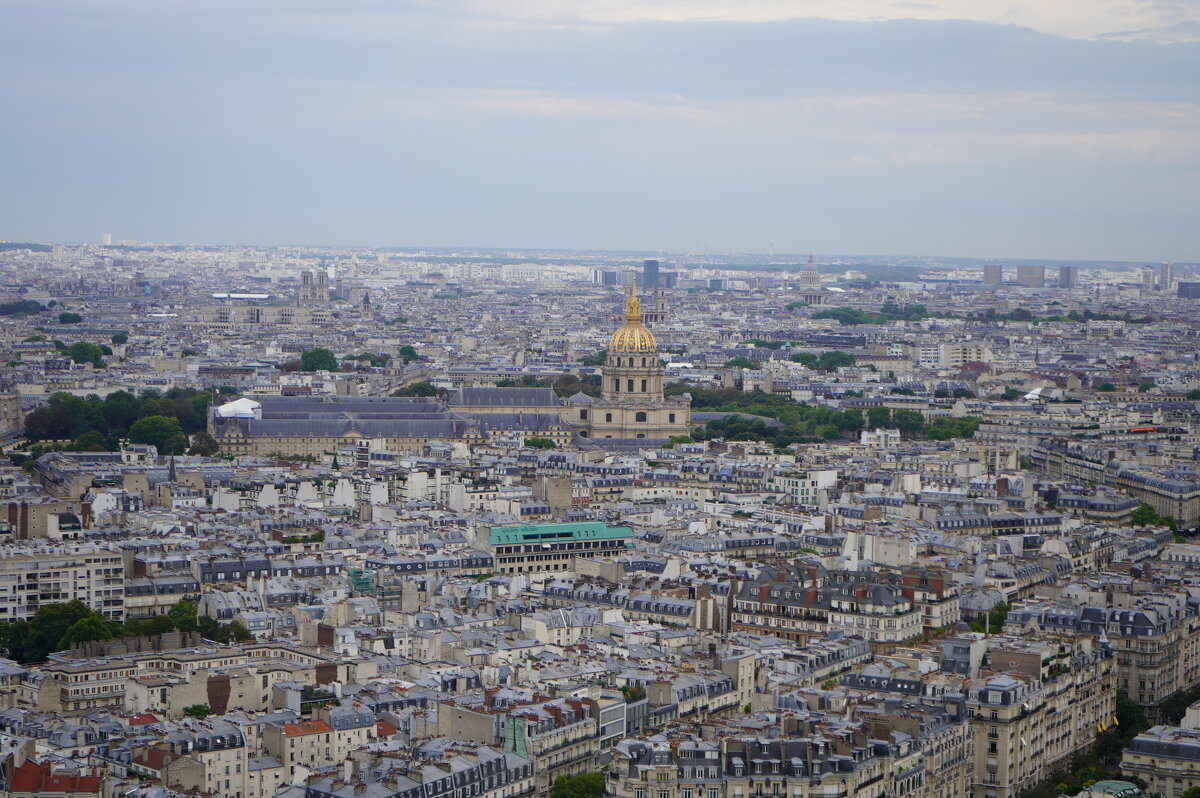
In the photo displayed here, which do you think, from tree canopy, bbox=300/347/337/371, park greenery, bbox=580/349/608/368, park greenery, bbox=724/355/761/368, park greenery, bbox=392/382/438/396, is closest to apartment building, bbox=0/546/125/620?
park greenery, bbox=392/382/438/396

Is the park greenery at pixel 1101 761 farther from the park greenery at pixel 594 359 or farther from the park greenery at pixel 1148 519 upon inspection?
the park greenery at pixel 594 359

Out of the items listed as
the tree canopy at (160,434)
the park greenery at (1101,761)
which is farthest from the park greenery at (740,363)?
the park greenery at (1101,761)

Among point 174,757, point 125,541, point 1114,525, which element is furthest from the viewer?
→ point 1114,525

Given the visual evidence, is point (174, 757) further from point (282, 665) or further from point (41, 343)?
point (41, 343)

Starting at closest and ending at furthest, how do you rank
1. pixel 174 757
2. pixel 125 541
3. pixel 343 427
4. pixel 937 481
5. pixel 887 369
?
pixel 174 757 → pixel 125 541 → pixel 937 481 → pixel 343 427 → pixel 887 369

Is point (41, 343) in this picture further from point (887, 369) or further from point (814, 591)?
point (814, 591)

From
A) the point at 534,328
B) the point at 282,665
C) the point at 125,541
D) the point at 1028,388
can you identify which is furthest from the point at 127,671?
the point at 534,328

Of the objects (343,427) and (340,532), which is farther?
(343,427)
